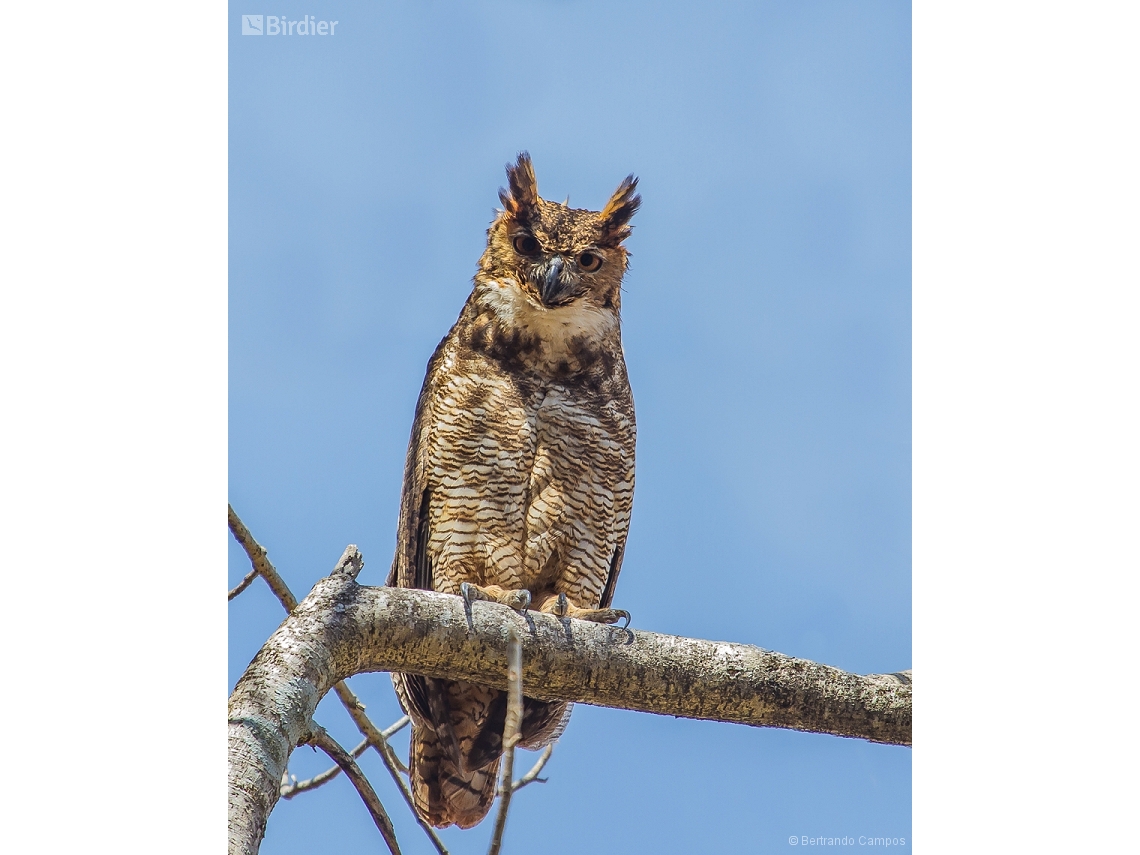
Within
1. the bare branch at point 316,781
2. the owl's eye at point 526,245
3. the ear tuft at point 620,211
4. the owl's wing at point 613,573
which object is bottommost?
the bare branch at point 316,781

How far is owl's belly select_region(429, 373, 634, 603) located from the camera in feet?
9.03

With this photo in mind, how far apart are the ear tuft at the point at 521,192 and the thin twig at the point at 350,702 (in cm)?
113

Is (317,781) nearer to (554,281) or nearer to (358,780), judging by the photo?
(358,780)

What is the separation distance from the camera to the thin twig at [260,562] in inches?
86.8

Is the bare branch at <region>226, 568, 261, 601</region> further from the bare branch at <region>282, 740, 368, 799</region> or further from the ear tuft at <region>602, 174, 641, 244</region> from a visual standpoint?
the ear tuft at <region>602, 174, 641, 244</region>

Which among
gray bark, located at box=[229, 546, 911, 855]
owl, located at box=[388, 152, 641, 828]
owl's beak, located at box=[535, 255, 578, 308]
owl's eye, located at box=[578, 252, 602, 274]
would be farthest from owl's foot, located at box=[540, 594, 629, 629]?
owl's eye, located at box=[578, 252, 602, 274]

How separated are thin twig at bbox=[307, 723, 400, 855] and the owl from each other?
0.67 m

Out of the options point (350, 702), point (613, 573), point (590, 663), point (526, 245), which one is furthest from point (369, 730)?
point (526, 245)

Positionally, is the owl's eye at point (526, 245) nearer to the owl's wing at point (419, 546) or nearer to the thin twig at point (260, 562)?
the owl's wing at point (419, 546)

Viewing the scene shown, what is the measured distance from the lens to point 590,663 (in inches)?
84.4

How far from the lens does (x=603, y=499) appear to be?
282cm

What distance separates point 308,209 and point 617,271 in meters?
0.80

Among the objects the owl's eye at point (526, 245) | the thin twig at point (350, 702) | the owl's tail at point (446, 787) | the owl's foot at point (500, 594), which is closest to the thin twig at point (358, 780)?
the thin twig at point (350, 702)
